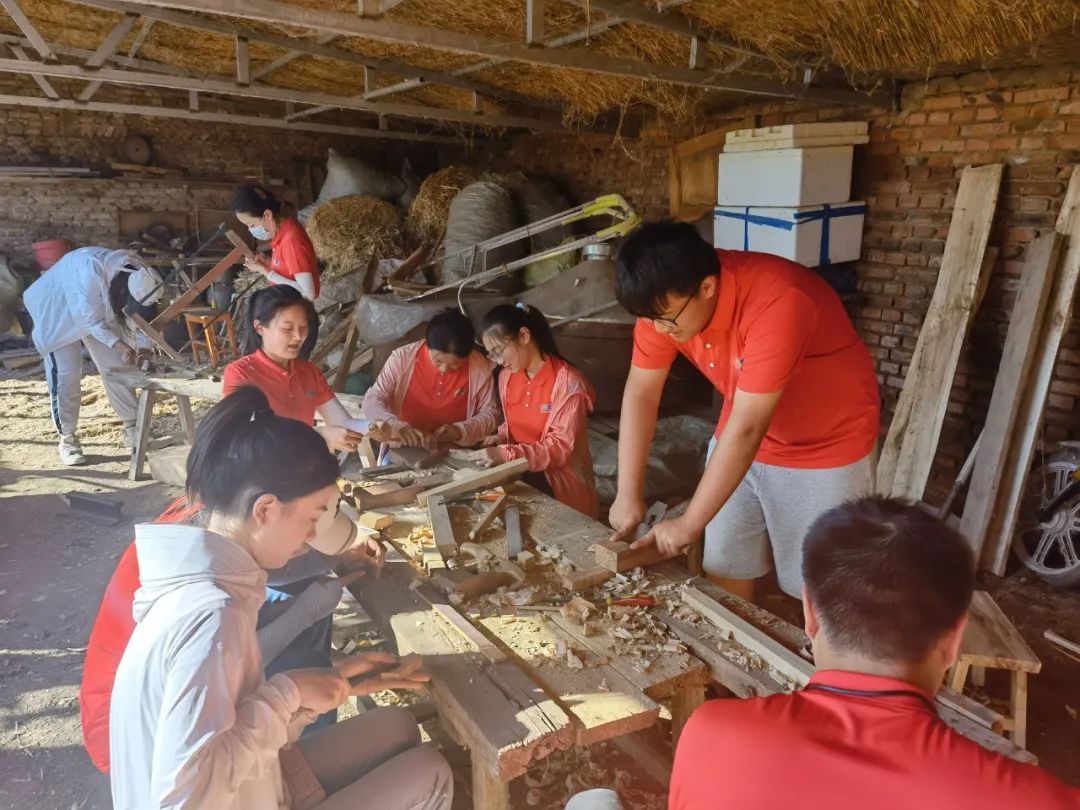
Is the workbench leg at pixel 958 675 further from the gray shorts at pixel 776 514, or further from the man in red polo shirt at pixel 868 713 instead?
the man in red polo shirt at pixel 868 713

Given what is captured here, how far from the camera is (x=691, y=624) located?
2.02 metres

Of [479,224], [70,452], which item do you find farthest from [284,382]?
[479,224]

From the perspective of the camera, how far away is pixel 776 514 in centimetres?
268

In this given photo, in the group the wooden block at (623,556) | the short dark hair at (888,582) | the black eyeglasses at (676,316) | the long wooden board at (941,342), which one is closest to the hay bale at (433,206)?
the long wooden board at (941,342)

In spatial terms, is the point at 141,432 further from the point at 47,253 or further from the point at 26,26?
the point at 47,253

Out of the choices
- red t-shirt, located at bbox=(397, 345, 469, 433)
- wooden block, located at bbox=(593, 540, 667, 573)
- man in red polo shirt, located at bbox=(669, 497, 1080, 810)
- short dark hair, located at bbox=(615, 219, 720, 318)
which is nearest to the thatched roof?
red t-shirt, located at bbox=(397, 345, 469, 433)

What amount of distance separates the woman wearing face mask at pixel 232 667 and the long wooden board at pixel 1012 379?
360cm

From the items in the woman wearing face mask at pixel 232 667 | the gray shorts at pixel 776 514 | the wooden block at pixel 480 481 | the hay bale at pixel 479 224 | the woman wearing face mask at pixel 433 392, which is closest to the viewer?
the woman wearing face mask at pixel 232 667

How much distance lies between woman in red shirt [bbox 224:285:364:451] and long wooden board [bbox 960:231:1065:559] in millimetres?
3365

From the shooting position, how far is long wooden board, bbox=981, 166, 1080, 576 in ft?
13.8

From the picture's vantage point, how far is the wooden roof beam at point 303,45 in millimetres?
5453

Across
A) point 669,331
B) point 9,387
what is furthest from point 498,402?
point 9,387

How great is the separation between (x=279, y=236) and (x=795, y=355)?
14.1 feet

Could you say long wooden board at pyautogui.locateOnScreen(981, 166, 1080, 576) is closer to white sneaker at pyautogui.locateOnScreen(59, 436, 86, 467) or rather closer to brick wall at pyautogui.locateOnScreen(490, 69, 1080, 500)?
brick wall at pyautogui.locateOnScreen(490, 69, 1080, 500)
